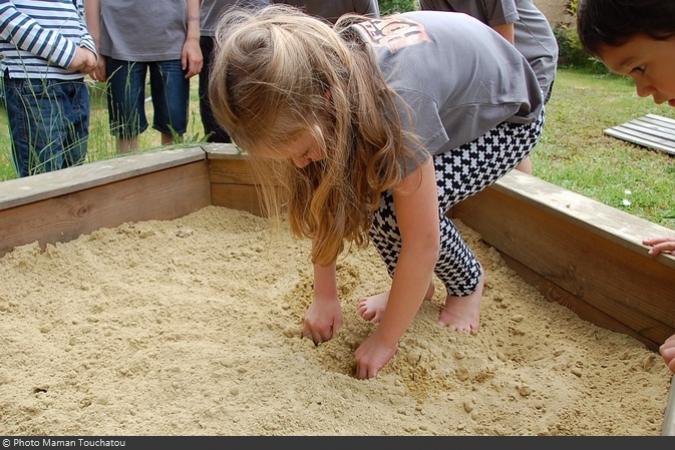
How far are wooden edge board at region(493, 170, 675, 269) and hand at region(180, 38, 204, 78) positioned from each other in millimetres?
1438

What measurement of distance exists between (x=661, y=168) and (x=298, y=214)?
2782 millimetres

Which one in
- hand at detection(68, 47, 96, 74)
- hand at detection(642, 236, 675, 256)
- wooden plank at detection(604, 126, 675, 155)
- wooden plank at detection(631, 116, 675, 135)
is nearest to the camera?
hand at detection(642, 236, 675, 256)

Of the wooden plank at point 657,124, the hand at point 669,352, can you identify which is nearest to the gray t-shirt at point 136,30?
the hand at point 669,352

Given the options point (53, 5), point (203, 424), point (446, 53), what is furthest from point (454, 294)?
point (53, 5)

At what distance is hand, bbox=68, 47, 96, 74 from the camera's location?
247 centimetres

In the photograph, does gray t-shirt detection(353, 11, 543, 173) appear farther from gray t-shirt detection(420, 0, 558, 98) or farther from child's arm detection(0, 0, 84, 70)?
child's arm detection(0, 0, 84, 70)

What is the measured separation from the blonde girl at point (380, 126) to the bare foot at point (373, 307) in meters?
0.11

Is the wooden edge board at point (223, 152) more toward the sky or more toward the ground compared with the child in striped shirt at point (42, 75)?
more toward the ground

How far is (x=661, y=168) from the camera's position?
11.8 feet

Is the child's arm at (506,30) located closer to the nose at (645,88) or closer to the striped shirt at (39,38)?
the nose at (645,88)

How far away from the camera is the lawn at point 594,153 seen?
2.75 metres

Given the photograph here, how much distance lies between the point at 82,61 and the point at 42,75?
0.15 metres

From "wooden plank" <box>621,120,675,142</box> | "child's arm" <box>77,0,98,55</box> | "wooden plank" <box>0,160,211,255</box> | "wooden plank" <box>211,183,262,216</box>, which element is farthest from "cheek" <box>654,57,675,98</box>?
"wooden plank" <box>621,120,675,142</box>
